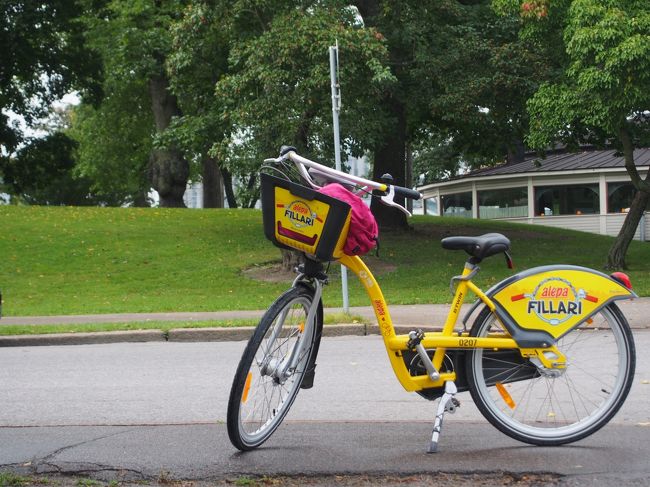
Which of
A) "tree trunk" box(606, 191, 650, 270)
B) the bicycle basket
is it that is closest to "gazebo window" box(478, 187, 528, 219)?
"tree trunk" box(606, 191, 650, 270)

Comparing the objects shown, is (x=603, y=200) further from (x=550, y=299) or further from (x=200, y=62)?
(x=550, y=299)

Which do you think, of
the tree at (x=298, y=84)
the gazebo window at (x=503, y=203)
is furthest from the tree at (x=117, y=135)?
the tree at (x=298, y=84)

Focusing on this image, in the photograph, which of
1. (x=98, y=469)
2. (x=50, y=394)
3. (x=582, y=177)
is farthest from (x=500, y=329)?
(x=582, y=177)

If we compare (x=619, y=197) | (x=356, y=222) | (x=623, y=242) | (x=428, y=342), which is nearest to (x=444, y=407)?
(x=428, y=342)

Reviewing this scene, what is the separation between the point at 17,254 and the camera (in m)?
22.8

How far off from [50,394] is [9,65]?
29.0 metres

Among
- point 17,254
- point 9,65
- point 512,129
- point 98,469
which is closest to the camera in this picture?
point 98,469

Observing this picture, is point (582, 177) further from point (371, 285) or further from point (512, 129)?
point (371, 285)

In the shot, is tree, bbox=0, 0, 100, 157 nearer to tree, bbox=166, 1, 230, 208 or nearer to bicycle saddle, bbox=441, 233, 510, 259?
tree, bbox=166, 1, 230, 208

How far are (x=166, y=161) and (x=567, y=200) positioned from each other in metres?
19.2

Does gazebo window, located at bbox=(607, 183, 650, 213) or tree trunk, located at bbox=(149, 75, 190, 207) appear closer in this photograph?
tree trunk, located at bbox=(149, 75, 190, 207)

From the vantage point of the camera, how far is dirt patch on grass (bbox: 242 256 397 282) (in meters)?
20.5

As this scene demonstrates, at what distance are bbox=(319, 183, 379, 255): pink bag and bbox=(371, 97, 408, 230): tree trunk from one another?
18892 millimetres

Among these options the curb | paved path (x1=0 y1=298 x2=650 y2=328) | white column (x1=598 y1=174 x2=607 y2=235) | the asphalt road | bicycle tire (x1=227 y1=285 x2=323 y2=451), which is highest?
white column (x1=598 y1=174 x2=607 y2=235)
